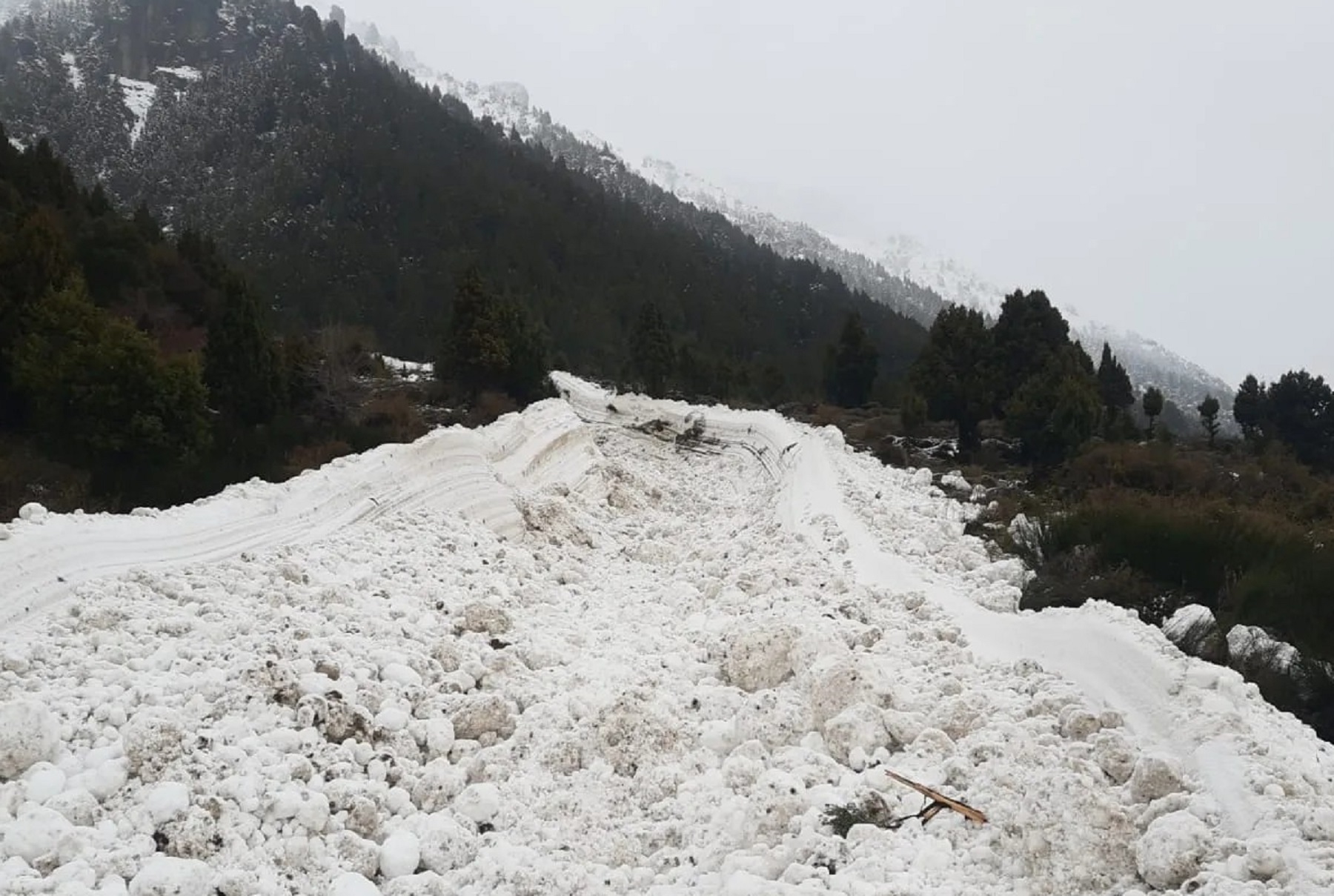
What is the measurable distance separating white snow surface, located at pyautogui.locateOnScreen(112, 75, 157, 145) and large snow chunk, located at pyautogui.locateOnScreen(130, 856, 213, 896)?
5664 inches

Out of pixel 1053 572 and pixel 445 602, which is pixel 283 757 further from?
pixel 1053 572

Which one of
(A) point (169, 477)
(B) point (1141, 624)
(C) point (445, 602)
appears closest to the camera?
(B) point (1141, 624)

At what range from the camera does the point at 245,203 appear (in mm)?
88000

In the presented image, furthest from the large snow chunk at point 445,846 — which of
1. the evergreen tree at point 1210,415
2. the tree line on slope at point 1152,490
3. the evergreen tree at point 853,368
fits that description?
the evergreen tree at point 853,368

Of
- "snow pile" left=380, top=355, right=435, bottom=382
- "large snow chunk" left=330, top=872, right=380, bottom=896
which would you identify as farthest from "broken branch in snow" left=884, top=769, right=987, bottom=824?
"snow pile" left=380, top=355, right=435, bottom=382

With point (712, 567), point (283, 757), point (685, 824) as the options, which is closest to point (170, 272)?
point (712, 567)

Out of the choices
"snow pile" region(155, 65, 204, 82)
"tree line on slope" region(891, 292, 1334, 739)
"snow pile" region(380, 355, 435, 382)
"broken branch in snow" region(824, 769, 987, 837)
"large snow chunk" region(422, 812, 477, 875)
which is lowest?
"snow pile" region(380, 355, 435, 382)

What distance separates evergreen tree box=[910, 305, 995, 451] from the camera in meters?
27.0

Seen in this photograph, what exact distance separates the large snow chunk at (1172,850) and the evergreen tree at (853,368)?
130ft

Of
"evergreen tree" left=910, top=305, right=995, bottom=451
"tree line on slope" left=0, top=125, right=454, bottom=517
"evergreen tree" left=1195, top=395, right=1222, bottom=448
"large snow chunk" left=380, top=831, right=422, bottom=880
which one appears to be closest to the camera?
"large snow chunk" left=380, top=831, right=422, bottom=880

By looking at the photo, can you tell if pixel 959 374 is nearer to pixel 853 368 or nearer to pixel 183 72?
pixel 853 368

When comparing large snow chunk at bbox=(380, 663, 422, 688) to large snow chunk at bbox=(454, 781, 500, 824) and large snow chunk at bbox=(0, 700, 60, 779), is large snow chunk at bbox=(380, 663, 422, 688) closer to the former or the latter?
large snow chunk at bbox=(454, 781, 500, 824)

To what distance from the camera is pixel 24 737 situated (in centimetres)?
441

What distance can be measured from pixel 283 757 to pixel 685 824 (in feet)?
8.29
